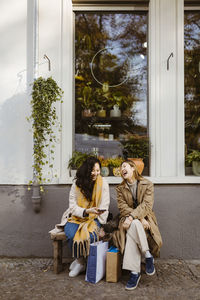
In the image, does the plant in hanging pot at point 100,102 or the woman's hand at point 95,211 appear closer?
the woman's hand at point 95,211

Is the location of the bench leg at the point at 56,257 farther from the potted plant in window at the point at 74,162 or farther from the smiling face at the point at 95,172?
the potted plant in window at the point at 74,162

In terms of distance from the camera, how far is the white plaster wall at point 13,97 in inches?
181

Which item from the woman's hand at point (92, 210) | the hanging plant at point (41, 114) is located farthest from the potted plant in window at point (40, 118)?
the woman's hand at point (92, 210)

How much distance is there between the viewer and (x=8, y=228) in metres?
4.53

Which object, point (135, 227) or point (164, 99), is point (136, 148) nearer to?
point (164, 99)

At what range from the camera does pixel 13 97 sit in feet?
15.1

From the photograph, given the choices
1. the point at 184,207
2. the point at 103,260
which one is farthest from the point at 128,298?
the point at 184,207

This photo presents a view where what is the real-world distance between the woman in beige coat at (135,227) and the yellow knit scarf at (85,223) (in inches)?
10.8

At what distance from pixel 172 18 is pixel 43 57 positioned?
210 cm

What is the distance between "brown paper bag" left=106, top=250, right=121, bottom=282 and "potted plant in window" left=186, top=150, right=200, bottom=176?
1.96m

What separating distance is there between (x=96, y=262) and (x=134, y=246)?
1.54 feet

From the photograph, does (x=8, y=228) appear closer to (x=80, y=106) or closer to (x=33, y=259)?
(x=33, y=259)

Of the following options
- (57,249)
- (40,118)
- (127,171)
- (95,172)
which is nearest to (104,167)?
(95,172)

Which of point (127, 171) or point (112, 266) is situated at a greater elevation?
point (127, 171)
